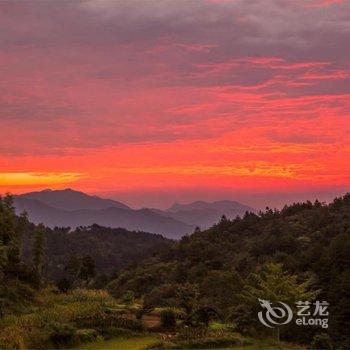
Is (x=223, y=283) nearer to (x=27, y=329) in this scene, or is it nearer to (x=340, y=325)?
(x=340, y=325)

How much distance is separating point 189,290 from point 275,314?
29.9 ft

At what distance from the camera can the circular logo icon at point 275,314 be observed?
2261cm

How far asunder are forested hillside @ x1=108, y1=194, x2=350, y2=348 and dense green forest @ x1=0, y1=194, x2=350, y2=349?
128mm

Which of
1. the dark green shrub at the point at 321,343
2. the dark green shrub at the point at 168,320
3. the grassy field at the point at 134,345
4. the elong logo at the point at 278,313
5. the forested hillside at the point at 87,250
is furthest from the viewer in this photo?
the forested hillside at the point at 87,250

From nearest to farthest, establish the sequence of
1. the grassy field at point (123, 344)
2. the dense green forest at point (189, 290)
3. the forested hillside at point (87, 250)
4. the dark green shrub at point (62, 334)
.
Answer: the dark green shrub at point (62, 334), the grassy field at point (123, 344), the dense green forest at point (189, 290), the forested hillside at point (87, 250)

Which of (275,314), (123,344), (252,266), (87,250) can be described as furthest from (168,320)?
(87,250)

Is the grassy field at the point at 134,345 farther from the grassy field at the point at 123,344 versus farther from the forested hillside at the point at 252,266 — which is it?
the forested hillside at the point at 252,266

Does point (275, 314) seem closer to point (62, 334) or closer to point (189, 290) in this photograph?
point (62, 334)

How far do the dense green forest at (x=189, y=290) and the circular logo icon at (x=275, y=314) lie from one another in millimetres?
305

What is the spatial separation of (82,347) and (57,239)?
156889 millimetres

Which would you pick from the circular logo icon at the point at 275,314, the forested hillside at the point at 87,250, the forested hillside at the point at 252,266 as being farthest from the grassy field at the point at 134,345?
the forested hillside at the point at 87,250

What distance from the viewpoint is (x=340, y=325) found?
1651 inches

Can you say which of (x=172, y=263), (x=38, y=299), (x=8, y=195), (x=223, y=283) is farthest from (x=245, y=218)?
(x=38, y=299)

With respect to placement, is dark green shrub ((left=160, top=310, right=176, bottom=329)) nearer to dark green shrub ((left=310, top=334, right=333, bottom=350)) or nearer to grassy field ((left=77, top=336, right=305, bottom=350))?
grassy field ((left=77, top=336, right=305, bottom=350))
